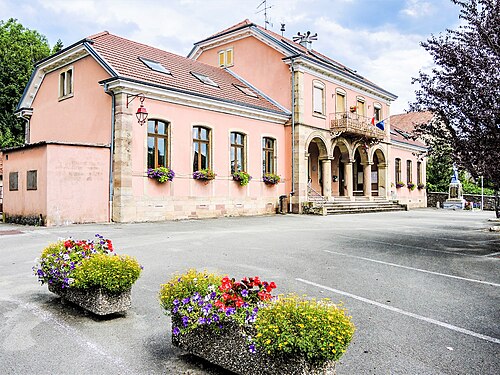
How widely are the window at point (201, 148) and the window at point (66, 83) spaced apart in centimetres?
A: 578

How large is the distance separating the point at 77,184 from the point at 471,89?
12.0 meters

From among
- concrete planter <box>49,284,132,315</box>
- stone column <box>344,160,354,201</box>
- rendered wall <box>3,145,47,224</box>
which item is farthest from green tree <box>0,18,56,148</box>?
concrete planter <box>49,284,132,315</box>

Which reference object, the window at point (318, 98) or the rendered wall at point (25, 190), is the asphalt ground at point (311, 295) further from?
the window at point (318, 98)

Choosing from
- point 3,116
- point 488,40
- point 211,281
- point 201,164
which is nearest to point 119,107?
point 201,164

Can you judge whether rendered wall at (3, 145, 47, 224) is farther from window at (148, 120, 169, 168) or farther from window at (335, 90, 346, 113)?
window at (335, 90, 346, 113)

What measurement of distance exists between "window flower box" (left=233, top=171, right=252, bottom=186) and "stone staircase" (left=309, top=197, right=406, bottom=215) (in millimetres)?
4029

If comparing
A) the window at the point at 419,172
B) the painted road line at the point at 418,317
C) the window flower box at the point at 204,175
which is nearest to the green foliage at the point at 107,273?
the painted road line at the point at 418,317

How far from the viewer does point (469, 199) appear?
115ft

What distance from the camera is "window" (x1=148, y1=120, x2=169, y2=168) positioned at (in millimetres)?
16297

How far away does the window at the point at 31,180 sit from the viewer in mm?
14798

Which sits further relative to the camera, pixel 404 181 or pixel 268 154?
pixel 404 181

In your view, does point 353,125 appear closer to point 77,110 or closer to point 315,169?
point 315,169

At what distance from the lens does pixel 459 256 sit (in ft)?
29.4

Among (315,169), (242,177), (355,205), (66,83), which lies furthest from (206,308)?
(315,169)
